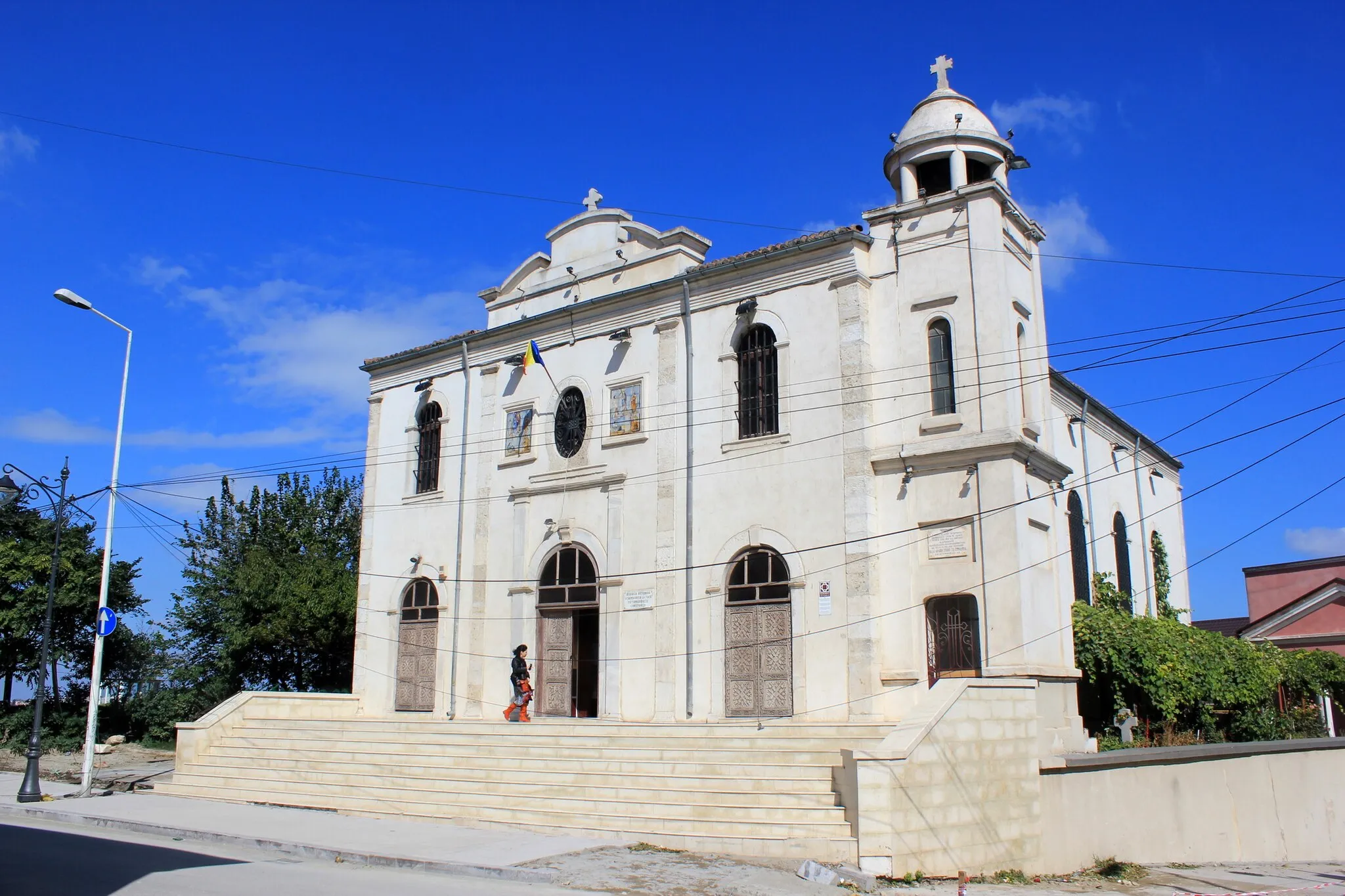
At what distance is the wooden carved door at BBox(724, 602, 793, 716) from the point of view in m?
18.9

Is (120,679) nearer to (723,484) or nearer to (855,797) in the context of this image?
(723,484)

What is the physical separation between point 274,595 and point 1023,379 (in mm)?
20132

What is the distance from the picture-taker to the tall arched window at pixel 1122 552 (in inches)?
1032

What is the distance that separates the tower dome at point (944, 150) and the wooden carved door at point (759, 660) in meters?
8.05

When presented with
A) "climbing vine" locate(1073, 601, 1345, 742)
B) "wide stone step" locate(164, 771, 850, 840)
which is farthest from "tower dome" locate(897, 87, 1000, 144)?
"wide stone step" locate(164, 771, 850, 840)

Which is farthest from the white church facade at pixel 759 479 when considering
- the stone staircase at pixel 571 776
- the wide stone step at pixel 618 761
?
the wide stone step at pixel 618 761

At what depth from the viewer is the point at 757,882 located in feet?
36.6

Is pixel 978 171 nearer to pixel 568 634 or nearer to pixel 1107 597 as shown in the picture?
pixel 1107 597

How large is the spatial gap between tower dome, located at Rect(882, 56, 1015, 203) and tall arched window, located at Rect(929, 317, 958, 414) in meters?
2.54

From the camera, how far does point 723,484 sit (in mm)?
20219

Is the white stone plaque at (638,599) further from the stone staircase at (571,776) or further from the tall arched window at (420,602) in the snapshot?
the tall arched window at (420,602)

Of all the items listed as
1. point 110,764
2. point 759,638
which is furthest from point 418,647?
point 759,638

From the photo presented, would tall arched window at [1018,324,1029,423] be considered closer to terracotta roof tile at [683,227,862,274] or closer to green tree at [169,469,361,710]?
terracotta roof tile at [683,227,862,274]

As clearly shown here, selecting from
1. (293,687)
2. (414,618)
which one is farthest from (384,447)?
(293,687)
